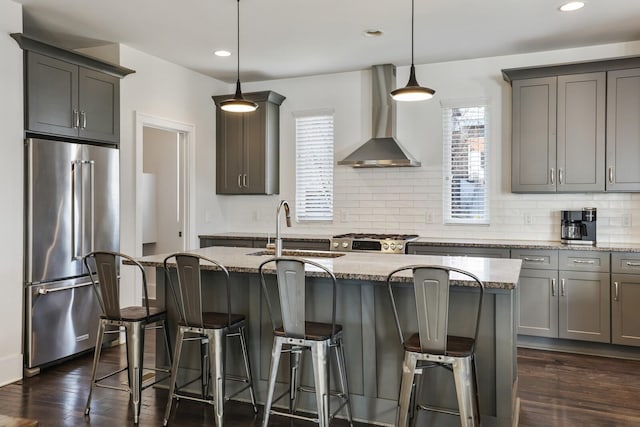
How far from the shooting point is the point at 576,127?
4.64 m

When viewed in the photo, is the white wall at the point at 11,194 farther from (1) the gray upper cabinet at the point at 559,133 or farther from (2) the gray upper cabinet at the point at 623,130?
(2) the gray upper cabinet at the point at 623,130

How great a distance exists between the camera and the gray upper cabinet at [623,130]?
4453 mm

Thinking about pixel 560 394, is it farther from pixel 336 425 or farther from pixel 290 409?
pixel 290 409

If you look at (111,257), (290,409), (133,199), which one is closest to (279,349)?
(290,409)

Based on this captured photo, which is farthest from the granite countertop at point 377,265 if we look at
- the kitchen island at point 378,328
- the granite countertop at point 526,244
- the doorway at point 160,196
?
the doorway at point 160,196

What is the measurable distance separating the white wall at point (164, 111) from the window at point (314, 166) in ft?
3.33

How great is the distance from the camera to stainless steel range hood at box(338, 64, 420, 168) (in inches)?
207

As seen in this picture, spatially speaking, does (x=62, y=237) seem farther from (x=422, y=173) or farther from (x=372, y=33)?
(x=422, y=173)

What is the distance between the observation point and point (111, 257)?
304 centimetres

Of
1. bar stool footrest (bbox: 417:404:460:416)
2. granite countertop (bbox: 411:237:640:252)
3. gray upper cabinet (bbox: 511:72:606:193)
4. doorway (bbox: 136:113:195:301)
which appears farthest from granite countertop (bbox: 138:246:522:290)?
doorway (bbox: 136:113:195:301)

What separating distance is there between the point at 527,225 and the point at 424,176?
3.67 ft

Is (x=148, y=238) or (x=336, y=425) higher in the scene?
(x=148, y=238)

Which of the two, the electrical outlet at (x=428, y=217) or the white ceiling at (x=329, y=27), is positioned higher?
the white ceiling at (x=329, y=27)

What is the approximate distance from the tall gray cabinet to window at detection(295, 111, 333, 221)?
2.00 meters
